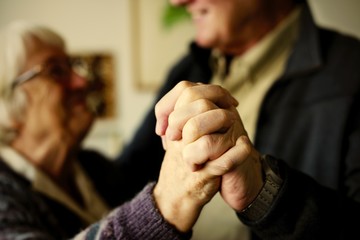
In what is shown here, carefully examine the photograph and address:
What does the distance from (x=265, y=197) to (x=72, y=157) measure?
0.64 meters

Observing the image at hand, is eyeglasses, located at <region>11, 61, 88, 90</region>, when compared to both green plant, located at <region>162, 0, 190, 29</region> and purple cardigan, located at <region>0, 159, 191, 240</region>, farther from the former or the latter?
green plant, located at <region>162, 0, 190, 29</region>

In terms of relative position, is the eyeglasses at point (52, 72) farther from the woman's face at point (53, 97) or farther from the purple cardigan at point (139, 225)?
the purple cardigan at point (139, 225)

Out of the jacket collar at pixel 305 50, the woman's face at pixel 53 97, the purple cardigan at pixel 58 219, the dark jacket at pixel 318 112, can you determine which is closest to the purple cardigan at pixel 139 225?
the purple cardigan at pixel 58 219

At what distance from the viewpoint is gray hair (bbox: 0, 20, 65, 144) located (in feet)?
2.98

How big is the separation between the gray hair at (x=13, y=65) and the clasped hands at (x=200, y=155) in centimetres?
55

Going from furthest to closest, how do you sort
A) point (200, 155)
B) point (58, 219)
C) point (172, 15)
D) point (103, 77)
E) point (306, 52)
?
1. point (103, 77)
2. point (172, 15)
3. point (306, 52)
4. point (58, 219)
5. point (200, 155)

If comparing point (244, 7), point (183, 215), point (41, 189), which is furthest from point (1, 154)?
point (244, 7)

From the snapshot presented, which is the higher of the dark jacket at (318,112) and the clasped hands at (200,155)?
the clasped hands at (200,155)

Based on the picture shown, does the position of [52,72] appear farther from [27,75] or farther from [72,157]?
[72,157]

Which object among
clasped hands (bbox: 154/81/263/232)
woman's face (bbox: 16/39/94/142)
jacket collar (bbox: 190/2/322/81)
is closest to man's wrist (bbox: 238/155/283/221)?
clasped hands (bbox: 154/81/263/232)

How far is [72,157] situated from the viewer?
1015 mm

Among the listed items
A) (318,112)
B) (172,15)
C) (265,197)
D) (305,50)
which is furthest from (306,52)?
(172,15)

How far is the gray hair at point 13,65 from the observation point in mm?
910

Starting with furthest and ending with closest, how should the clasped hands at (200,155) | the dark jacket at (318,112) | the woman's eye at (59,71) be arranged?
the woman's eye at (59,71) < the dark jacket at (318,112) < the clasped hands at (200,155)
